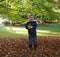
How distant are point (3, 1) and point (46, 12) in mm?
1908

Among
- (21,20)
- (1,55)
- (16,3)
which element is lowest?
(1,55)

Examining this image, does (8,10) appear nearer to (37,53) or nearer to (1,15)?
(1,15)

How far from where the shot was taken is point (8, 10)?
9.06 metres

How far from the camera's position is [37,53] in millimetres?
9414

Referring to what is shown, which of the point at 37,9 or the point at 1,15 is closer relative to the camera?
the point at 1,15

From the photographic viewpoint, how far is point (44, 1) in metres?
9.56

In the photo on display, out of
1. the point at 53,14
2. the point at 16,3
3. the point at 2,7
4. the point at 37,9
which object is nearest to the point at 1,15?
the point at 2,7

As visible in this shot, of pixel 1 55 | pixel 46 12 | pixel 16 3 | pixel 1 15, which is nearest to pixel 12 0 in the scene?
pixel 16 3

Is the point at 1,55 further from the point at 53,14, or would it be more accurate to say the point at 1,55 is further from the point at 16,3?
the point at 53,14

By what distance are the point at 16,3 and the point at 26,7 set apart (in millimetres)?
442

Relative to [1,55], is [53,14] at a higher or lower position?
higher

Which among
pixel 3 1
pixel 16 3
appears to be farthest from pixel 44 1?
pixel 3 1

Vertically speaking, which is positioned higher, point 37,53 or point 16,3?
point 16,3

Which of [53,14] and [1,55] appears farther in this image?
[53,14]
